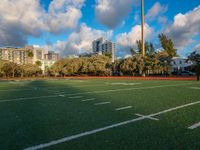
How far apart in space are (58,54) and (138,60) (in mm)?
161216

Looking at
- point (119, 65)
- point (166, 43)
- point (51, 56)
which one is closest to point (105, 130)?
point (119, 65)

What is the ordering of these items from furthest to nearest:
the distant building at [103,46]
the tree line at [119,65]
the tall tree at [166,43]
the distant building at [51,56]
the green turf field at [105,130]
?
the distant building at [51,56]
the distant building at [103,46]
the tall tree at [166,43]
the tree line at [119,65]
the green turf field at [105,130]

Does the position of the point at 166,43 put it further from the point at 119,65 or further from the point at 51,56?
the point at 51,56

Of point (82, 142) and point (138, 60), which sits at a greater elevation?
point (138, 60)

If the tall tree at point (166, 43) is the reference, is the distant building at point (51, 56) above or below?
above

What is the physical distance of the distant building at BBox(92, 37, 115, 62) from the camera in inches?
5177

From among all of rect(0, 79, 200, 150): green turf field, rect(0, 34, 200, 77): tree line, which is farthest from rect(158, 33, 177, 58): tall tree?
rect(0, 79, 200, 150): green turf field

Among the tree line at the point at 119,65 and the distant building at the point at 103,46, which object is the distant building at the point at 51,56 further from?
the tree line at the point at 119,65

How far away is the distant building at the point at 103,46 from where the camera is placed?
13150 cm

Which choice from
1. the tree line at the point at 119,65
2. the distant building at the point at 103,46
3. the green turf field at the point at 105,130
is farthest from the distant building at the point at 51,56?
the green turf field at the point at 105,130

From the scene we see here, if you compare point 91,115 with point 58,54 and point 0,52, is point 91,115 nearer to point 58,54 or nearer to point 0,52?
point 0,52

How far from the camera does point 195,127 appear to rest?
4.47 meters

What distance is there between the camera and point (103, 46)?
138 metres

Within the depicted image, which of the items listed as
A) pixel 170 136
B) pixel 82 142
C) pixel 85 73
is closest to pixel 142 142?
pixel 170 136
